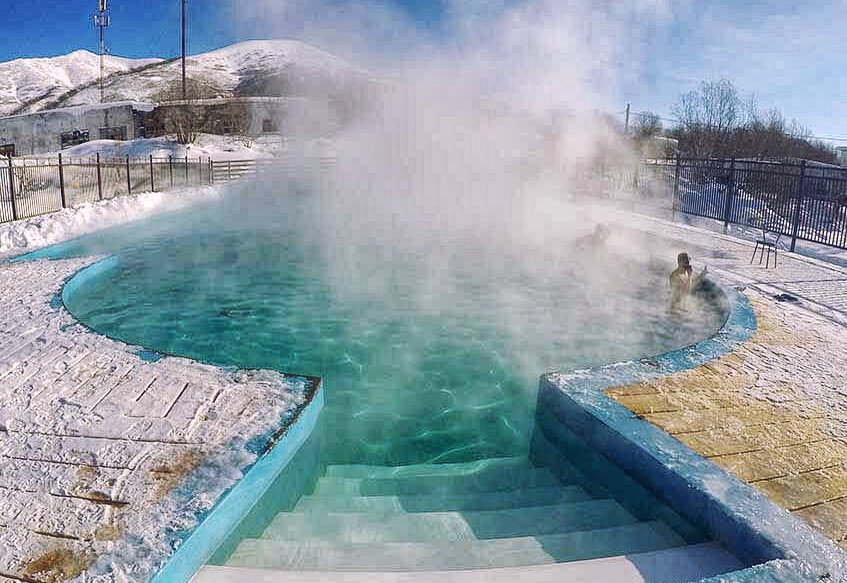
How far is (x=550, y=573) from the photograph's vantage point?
1663 millimetres

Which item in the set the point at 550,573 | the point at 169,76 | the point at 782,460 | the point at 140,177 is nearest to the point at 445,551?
the point at 550,573

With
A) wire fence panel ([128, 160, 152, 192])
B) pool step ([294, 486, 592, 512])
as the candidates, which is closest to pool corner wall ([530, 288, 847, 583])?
pool step ([294, 486, 592, 512])

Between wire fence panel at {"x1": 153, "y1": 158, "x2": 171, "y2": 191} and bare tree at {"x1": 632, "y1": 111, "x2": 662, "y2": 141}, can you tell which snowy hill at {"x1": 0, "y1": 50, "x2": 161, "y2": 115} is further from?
bare tree at {"x1": 632, "y1": 111, "x2": 662, "y2": 141}

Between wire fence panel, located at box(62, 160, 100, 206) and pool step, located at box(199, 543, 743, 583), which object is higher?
wire fence panel, located at box(62, 160, 100, 206)

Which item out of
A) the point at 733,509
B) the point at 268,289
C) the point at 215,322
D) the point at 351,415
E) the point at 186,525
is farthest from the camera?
the point at 268,289

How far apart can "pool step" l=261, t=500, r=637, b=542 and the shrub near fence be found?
784 cm

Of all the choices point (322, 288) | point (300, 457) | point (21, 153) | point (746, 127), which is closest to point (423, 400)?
point (300, 457)

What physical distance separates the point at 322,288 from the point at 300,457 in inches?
150

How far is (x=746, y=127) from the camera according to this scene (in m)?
26.2

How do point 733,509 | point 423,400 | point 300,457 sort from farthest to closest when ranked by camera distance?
1. point 423,400
2. point 300,457
3. point 733,509

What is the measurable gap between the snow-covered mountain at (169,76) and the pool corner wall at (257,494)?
3223 cm

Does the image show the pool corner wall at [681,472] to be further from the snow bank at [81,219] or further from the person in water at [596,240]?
the snow bank at [81,219]

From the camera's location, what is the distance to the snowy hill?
4156 centimetres

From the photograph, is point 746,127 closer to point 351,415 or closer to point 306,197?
point 306,197
